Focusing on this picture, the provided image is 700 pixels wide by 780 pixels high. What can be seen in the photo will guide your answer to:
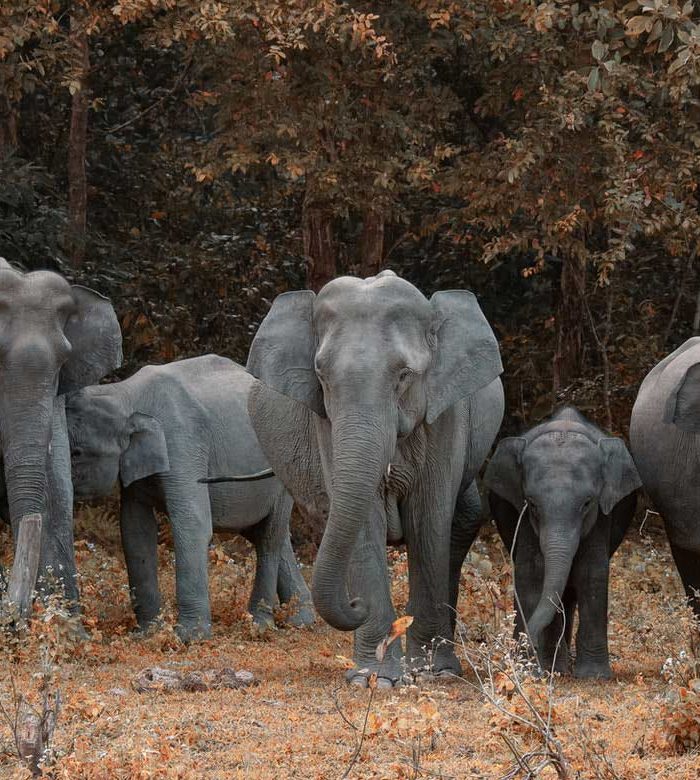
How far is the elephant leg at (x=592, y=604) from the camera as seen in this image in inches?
317

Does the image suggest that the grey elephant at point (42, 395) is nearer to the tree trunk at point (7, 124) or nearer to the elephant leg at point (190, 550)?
the elephant leg at point (190, 550)

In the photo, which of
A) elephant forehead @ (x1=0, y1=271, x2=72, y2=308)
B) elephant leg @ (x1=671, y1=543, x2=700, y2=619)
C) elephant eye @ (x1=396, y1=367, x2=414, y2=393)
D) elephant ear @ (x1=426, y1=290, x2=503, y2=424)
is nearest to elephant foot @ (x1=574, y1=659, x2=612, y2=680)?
elephant leg @ (x1=671, y1=543, x2=700, y2=619)

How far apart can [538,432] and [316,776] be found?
312cm

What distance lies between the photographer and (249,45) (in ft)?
43.4

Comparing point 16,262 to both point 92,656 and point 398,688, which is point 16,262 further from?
point 398,688

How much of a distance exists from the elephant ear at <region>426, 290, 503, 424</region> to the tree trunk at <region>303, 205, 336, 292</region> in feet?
24.1

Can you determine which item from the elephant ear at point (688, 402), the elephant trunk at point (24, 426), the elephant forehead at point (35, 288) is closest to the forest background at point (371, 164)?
the elephant ear at point (688, 402)

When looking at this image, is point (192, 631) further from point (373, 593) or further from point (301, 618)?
point (373, 593)

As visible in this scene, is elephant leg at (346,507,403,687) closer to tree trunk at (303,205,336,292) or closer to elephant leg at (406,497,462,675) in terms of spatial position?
elephant leg at (406,497,462,675)

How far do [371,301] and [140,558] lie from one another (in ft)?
11.1

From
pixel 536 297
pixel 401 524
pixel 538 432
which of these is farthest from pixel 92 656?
pixel 536 297

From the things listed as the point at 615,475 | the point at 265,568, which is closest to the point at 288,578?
the point at 265,568

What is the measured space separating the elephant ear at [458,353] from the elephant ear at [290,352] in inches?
21.7

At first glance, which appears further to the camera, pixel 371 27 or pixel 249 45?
pixel 249 45
